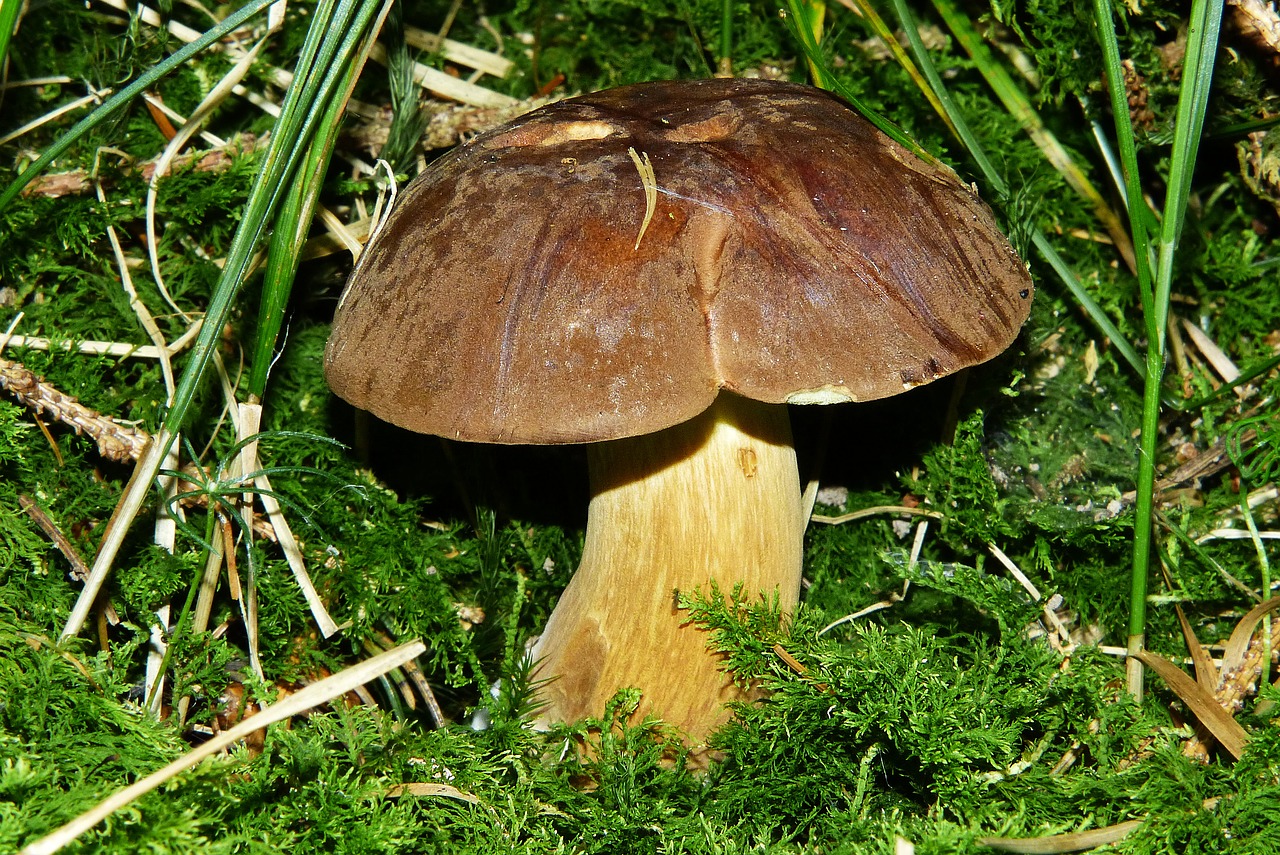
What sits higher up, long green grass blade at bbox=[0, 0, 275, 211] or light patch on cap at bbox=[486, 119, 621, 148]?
long green grass blade at bbox=[0, 0, 275, 211]

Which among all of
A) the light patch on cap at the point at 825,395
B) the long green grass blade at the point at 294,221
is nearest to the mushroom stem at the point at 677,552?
the light patch on cap at the point at 825,395

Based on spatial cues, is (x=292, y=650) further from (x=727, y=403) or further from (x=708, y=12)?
(x=708, y=12)

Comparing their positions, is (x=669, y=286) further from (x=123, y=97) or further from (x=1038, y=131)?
(x=1038, y=131)

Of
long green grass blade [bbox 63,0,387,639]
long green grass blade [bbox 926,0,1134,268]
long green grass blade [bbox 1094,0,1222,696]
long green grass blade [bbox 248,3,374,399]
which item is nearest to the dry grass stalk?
long green grass blade [bbox 63,0,387,639]

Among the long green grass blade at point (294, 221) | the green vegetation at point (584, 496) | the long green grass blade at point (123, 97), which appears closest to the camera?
the green vegetation at point (584, 496)

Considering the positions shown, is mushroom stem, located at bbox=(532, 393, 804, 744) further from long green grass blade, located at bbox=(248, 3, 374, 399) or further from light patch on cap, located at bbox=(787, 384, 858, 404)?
long green grass blade, located at bbox=(248, 3, 374, 399)

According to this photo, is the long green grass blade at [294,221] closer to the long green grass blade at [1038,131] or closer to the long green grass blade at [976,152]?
the long green grass blade at [976,152]
